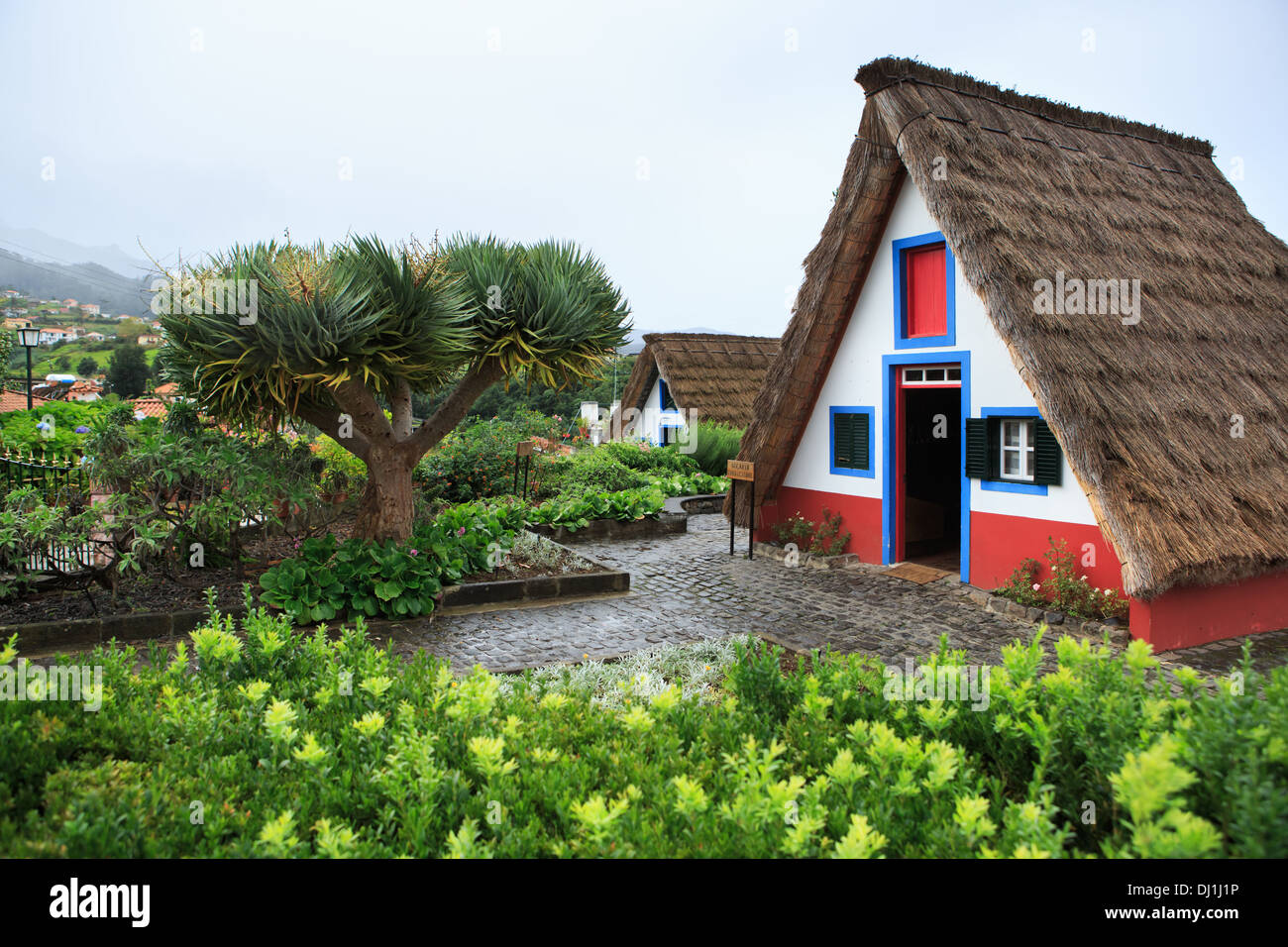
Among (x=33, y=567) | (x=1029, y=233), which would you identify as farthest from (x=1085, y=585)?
(x=33, y=567)

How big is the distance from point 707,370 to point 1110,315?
16007 millimetres

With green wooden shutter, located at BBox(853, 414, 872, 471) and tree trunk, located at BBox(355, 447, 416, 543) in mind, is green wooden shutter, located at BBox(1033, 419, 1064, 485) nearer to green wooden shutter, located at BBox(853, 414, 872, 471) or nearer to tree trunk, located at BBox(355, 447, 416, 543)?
green wooden shutter, located at BBox(853, 414, 872, 471)

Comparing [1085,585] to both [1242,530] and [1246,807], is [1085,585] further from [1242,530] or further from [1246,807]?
[1246,807]

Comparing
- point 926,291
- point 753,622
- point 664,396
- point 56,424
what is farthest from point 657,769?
point 664,396

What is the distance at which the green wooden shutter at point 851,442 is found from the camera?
11.9m

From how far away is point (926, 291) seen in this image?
36.0ft

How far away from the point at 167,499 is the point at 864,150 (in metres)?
9.01

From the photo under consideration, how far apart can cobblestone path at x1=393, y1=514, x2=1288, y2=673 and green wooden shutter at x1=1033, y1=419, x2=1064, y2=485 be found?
Result: 156 centimetres

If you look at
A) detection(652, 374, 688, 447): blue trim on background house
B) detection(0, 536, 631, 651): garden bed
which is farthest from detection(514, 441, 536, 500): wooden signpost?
detection(652, 374, 688, 447): blue trim on background house

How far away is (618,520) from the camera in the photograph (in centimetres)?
1511

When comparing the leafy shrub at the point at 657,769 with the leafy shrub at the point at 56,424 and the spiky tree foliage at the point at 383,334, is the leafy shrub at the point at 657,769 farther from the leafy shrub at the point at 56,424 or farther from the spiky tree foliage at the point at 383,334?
the leafy shrub at the point at 56,424

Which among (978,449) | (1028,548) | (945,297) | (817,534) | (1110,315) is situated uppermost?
(945,297)

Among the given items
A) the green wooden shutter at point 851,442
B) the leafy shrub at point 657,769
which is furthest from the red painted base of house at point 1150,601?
the leafy shrub at point 657,769

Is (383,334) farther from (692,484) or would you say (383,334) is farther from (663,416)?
(663,416)
